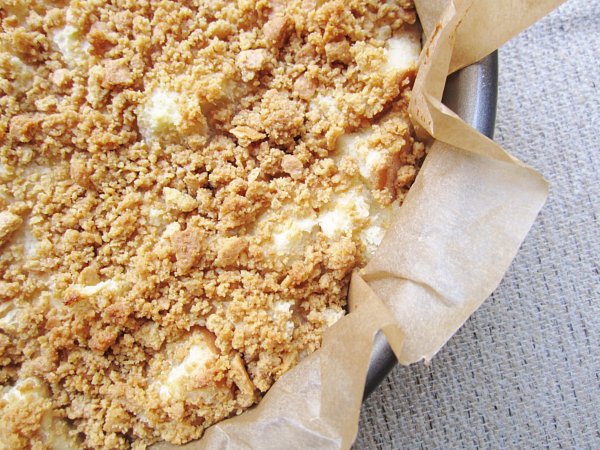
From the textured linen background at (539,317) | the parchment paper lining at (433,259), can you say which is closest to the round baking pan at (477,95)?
the parchment paper lining at (433,259)

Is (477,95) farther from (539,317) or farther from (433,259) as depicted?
(539,317)

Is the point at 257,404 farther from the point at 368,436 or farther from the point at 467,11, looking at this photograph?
the point at 467,11

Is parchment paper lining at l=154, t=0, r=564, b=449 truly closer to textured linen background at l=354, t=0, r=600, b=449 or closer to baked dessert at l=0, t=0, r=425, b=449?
baked dessert at l=0, t=0, r=425, b=449

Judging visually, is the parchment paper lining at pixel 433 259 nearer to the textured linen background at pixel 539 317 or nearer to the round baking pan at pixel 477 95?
the round baking pan at pixel 477 95

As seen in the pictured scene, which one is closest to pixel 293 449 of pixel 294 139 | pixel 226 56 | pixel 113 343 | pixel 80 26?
pixel 113 343

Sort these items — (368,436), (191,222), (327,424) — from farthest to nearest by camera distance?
1. (368,436)
2. (191,222)
3. (327,424)

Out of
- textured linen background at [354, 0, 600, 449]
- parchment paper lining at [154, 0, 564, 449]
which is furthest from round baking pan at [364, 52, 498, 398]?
textured linen background at [354, 0, 600, 449]

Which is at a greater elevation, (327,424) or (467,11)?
(467,11)
